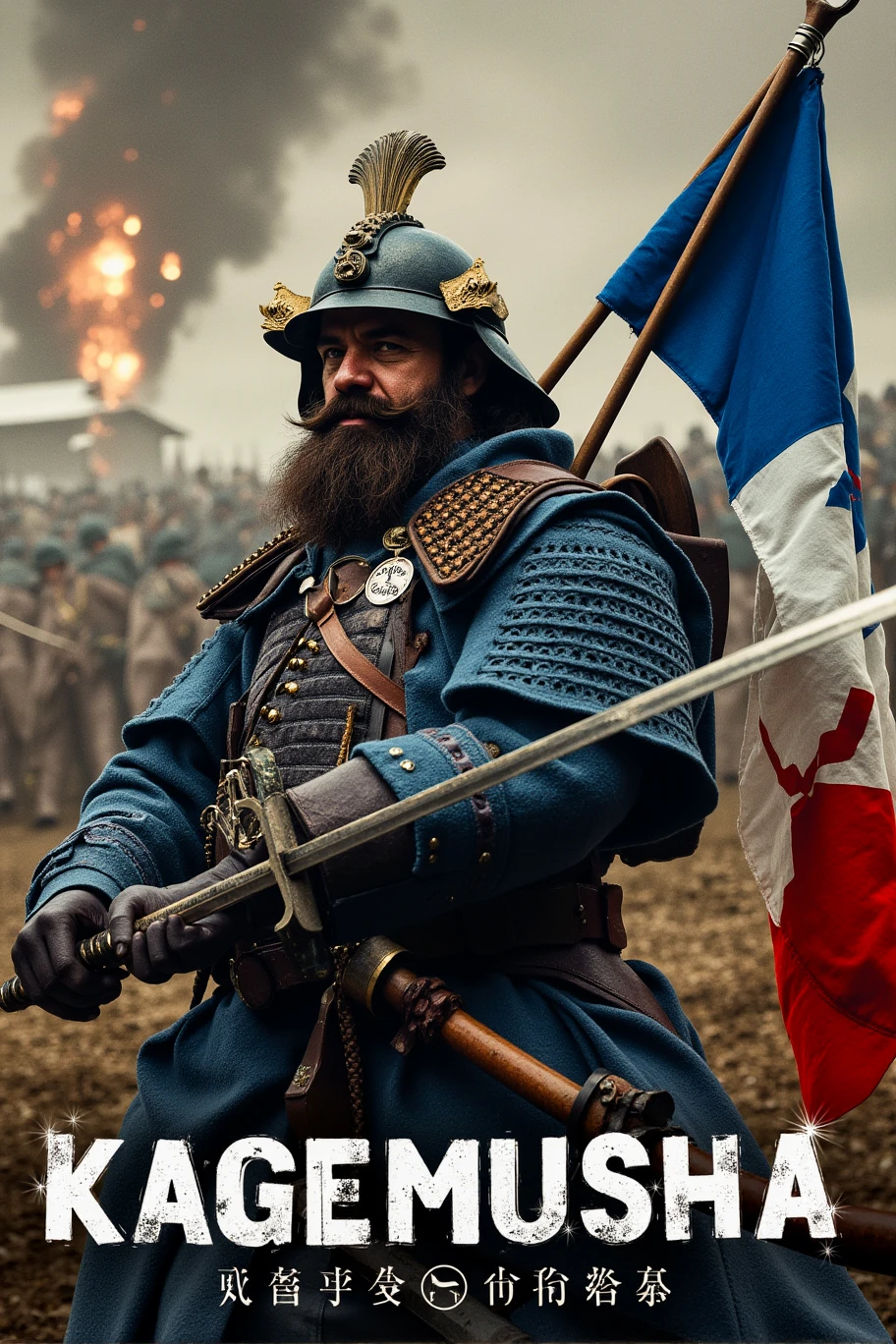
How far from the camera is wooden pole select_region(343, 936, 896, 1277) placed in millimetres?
1902

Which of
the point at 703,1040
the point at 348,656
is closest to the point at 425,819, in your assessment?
the point at 348,656

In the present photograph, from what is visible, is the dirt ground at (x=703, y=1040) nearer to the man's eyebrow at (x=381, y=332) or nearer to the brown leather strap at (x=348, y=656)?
the brown leather strap at (x=348, y=656)

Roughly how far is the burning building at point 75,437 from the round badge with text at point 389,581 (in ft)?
52.7

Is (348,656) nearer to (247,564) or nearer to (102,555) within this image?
(247,564)

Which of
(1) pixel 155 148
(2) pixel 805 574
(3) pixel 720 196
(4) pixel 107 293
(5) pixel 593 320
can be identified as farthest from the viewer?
(4) pixel 107 293

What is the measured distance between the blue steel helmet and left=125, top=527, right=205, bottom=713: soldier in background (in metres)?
11.8

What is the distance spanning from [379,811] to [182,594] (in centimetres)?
1323

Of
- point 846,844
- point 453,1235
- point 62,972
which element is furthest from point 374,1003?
point 846,844

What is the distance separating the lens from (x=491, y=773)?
190 cm

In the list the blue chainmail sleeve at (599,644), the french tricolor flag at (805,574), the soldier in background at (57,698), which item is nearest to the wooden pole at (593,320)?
the french tricolor flag at (805,574)

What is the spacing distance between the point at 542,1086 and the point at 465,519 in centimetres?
96

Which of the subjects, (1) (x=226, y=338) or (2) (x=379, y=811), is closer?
(2) (x=379, y=811)

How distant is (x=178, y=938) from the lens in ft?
6.87

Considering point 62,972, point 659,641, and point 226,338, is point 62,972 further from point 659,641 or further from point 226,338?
point 226,338
